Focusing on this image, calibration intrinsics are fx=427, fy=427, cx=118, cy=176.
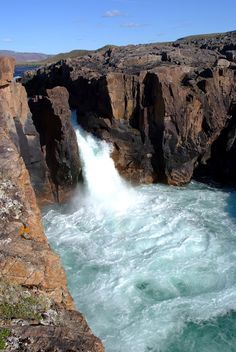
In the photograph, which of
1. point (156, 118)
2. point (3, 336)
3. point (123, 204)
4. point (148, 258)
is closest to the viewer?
point (3, 336)

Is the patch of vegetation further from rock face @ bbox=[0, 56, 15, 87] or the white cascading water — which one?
the white cascading water

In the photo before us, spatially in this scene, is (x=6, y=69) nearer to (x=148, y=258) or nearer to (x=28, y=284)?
(x=148, y=258)

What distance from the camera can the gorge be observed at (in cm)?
1169

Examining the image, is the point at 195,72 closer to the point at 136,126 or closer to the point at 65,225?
the point at 136,126

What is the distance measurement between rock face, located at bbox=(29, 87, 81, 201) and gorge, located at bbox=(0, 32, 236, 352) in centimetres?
7

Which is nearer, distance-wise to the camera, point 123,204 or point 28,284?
point 28,284

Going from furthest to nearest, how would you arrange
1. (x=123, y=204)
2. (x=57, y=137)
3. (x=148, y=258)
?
(x=123, y=204), (x=57, y=137), (x=148, y=258)

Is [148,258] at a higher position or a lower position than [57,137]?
lower

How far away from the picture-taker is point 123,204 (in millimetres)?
28922

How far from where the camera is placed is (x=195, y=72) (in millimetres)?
38281

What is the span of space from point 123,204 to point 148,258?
7724 millimetres

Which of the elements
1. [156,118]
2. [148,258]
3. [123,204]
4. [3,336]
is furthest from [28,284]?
[156,118]

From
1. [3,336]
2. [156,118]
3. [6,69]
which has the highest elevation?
[6,69]

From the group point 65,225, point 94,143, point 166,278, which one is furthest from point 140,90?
point 166,278
